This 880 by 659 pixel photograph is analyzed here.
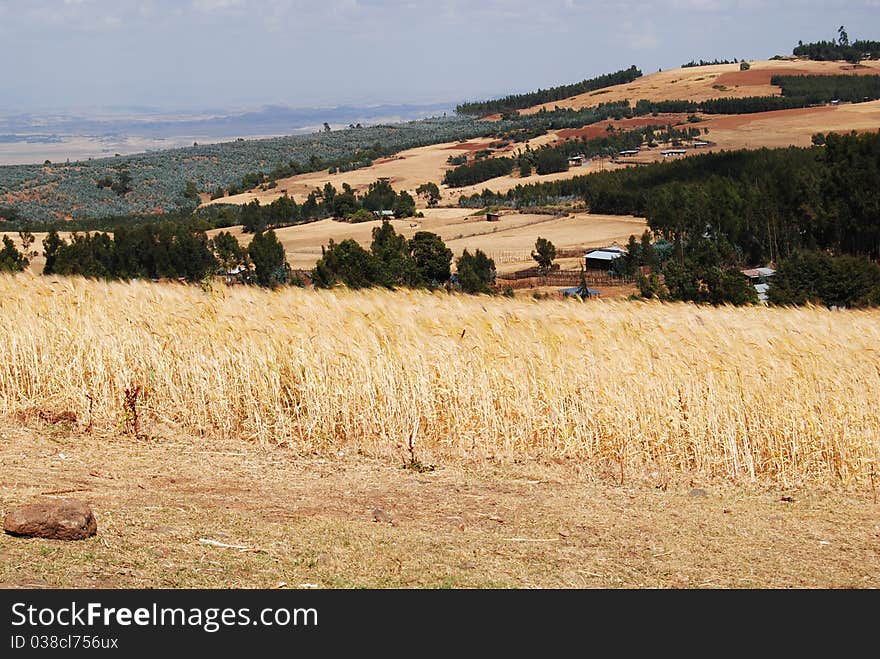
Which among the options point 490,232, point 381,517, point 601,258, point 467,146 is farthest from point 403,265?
point 467,146

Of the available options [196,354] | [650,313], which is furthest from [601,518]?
[650,313]

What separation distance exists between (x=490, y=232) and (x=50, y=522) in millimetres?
89357

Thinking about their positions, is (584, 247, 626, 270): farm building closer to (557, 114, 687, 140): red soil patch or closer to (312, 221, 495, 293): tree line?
(312, 221, 495, 293): tree line

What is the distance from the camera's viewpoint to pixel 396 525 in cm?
694

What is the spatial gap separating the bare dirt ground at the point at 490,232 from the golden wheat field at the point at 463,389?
6089cm

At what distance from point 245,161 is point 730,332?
192716mm

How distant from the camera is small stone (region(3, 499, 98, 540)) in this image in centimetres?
599

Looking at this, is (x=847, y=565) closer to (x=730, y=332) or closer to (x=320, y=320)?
(x=730, y=332)

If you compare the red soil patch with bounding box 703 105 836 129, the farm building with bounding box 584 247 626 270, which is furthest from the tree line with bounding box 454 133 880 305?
the red soil patch with bounding box 703 105 836 129

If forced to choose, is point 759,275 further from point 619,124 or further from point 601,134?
point 619,124

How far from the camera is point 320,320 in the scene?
36.1 feet

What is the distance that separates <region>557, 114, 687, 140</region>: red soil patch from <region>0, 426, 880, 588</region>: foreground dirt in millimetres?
163059

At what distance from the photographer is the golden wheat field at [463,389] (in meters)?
9.17

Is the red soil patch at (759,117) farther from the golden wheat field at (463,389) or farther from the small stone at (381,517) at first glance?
the small stone at (381,517)
